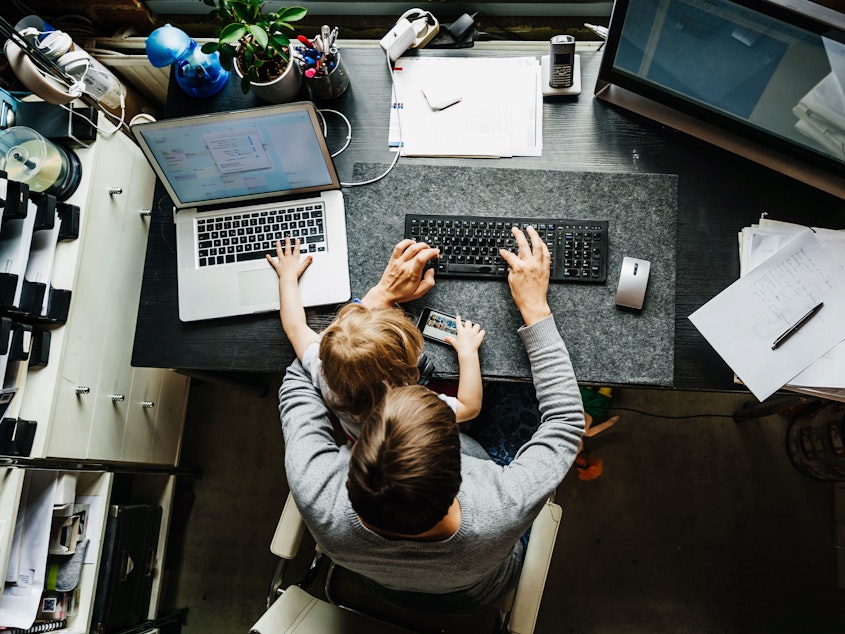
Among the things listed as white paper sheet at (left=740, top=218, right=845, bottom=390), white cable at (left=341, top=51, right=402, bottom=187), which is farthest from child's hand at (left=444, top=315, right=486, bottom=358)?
white paper sheet at (left=740, top=218, right=845, bottom=390)

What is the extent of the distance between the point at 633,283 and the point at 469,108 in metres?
0.47

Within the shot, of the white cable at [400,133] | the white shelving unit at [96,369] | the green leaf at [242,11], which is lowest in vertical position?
the white shelving unit at [96,369]

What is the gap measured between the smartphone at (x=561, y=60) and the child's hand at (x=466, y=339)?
0.50 m

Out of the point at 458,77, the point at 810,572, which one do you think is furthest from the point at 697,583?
the point at 458,77

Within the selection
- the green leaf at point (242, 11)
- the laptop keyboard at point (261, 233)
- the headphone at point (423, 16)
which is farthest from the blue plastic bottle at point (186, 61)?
the headphone at point (423, 16)

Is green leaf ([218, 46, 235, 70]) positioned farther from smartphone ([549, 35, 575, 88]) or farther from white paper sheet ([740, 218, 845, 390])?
white paper sheet ([740, 218, 845, 390])

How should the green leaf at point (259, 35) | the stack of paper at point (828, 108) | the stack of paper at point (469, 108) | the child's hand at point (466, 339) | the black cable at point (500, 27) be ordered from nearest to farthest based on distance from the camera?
the stack of paper at point (828, 108) < the green leaf at point (259, 35) < the child's hand at point (466, 339) < the stack of paper at point (469, 108) < the black cable at point (500, 27)

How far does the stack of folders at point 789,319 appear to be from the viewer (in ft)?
3.36

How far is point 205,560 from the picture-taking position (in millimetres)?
1702

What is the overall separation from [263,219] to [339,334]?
36 cm

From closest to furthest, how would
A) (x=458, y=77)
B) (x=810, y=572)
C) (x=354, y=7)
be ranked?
(x=458, y=77)
(x=354, y=7)
(x=810, y=572)

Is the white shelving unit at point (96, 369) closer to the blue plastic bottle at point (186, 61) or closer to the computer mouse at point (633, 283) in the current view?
the blue plastic bottle at point (186, 61)

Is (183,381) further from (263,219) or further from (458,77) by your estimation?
(458,77)

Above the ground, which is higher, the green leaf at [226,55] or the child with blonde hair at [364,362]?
the green leaf at [226,55]
